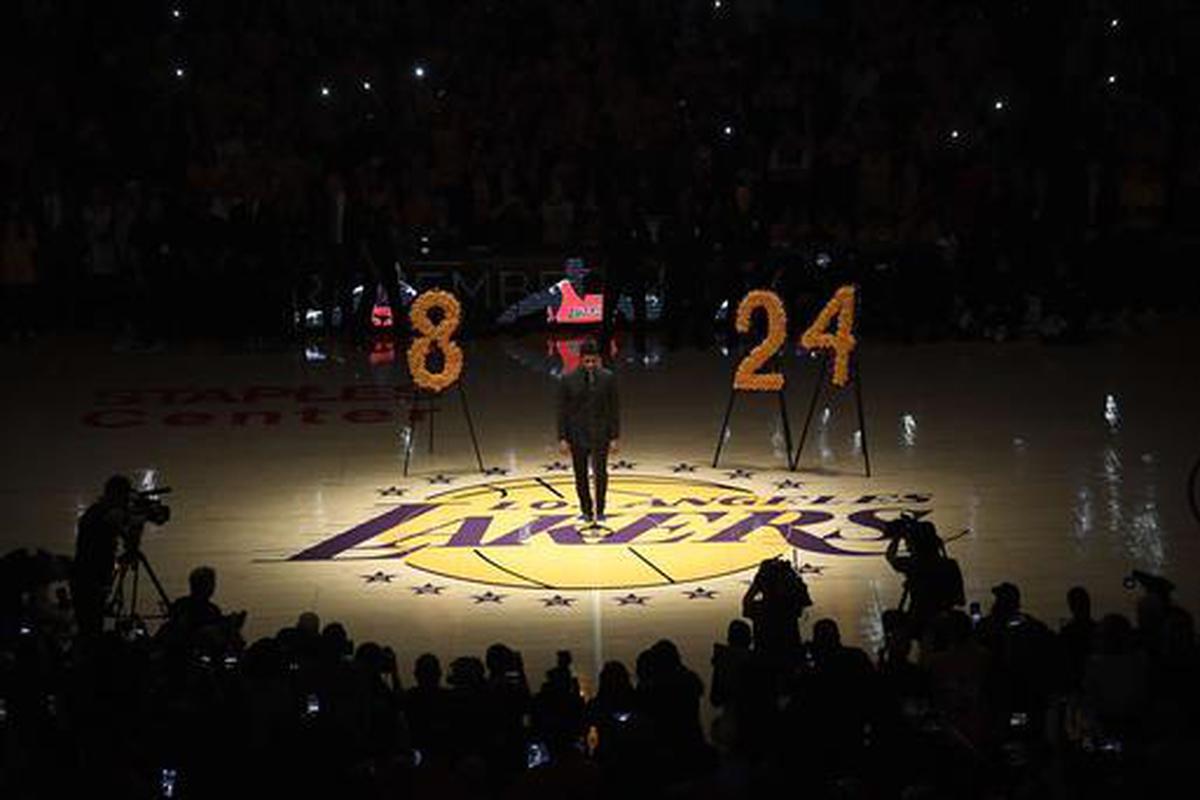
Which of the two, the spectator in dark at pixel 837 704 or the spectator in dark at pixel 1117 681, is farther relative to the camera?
the spectator in dark at pixel 1117 681

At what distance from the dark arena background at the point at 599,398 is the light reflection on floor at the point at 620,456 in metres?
0.10

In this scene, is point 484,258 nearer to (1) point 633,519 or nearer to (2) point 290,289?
(2) point 290,289

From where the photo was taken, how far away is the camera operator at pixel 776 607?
607 inches

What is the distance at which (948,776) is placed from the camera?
39.8ft

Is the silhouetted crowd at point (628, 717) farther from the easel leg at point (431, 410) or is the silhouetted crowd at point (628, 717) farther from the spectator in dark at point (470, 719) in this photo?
the easel leg at point (431, 410)

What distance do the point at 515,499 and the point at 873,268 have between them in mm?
12527

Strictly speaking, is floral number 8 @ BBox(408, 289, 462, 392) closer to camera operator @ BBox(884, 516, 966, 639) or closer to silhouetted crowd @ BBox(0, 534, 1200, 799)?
camera operator @ BBox(884, 516, 966, 639)

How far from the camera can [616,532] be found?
22.2m

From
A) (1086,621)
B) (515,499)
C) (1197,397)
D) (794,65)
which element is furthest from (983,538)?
(794,65)

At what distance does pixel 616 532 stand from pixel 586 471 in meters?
0.67

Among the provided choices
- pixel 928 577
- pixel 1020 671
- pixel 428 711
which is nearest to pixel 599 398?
pixel 928 577

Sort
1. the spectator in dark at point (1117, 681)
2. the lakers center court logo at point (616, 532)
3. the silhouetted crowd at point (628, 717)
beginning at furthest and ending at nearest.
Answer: the lakers center court logo at point (616, 532) < the spectator in dark at point (1117, 681) < the silhouetted crowd at point (628, 717)

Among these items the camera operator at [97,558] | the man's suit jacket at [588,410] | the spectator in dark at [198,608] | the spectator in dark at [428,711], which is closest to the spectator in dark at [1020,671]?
the spectator in dark at [428,711]

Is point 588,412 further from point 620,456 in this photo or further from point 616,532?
point 620,456
